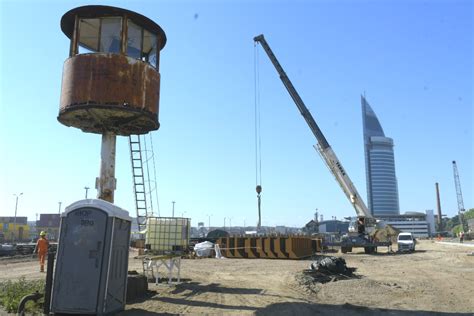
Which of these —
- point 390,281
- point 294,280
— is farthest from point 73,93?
point 390,281

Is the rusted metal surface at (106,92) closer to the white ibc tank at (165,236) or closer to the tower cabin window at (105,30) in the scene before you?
the tower cabin window at (105,30)

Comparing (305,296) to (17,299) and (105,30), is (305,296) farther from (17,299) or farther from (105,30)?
(105,30)

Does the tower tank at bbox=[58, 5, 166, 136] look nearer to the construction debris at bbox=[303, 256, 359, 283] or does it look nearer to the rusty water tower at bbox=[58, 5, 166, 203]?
the rusty water tower at bbox=[58, 5, 166, 203]

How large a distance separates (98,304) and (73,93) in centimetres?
693

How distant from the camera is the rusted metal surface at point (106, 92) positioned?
13.2m

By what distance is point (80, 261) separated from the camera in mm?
9297

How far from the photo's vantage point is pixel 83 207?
31.4ft

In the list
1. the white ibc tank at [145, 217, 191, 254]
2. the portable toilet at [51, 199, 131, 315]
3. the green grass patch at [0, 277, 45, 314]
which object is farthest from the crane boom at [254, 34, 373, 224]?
the portable toilet at [51, 199, 131, 315]

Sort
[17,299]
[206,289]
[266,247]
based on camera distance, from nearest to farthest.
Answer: [17,299] < [206,289] < [266,247]

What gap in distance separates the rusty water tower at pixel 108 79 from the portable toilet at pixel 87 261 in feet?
14.7

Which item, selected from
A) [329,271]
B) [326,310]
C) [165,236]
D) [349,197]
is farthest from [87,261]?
[349,197]

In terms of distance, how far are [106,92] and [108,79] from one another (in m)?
0.44

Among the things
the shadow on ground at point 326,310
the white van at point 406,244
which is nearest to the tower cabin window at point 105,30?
the shadow on ground at point 326,310

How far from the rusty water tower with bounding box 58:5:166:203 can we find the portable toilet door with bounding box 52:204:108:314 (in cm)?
451
